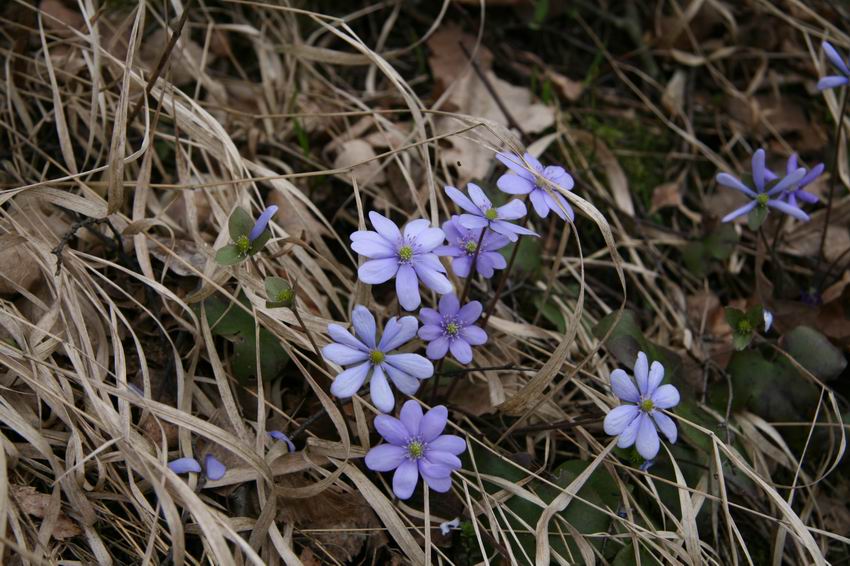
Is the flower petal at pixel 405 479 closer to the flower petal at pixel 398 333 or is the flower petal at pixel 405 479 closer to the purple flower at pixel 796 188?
the flower petal at pixel 398 333

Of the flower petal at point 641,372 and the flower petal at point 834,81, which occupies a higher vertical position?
the flower petal at point 834,81

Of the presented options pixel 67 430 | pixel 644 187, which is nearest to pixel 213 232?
pixel 67 430

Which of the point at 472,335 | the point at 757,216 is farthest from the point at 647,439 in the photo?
the point at 757,216

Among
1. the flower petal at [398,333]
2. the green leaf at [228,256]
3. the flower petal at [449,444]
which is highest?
the green leaf at [228,256]

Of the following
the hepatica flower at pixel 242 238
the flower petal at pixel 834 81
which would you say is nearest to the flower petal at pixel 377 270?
the hepatica flower at pixel 242 238

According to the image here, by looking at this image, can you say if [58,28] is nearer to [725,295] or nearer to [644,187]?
[644,187]

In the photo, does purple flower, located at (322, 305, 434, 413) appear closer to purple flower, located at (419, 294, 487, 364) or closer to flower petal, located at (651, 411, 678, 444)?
purple flower, located at (419, 294, 487, 364)
